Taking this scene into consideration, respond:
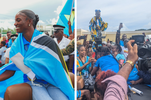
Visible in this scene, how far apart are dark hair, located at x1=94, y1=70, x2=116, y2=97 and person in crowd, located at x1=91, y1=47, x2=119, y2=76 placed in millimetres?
66

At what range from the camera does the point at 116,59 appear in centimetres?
221

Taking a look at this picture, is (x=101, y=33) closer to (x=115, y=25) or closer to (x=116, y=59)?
(x=115, y=25)

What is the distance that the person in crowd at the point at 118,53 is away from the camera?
2167 millimetres

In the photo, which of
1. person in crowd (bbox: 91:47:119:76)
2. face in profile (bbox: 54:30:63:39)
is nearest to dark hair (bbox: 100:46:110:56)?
person in crowd (bbox: 91:47:119:76)

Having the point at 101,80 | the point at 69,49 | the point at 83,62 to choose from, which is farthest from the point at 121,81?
the point at 69,49

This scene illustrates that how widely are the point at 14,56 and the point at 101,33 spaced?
1.35 m

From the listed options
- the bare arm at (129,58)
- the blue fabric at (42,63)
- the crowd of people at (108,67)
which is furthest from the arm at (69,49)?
the bare arm at (129,58)

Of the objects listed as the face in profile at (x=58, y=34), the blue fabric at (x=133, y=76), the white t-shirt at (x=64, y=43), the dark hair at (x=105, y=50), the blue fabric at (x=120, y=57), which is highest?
the face in profile at (x=58, y=34)

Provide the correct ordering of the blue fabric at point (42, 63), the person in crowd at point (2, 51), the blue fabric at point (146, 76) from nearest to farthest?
1. the blue fabric at point (42, 63)
2. the person in crowd at point (2, 51)
3. the blue fabric at point (146, 76)

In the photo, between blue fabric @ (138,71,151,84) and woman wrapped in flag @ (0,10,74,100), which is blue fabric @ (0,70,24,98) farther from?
blue fabric @ (138,71,151,84)

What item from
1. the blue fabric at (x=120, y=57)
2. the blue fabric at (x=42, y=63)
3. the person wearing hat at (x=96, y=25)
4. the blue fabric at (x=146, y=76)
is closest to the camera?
the blue fabric at (x=42, y=63)

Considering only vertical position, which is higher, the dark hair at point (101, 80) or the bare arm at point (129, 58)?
the bare arm at point (129, 58)

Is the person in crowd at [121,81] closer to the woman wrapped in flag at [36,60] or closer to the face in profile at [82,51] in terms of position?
the face in profile at [82,51]

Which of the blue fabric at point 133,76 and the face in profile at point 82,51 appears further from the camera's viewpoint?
the face in profile at point 82,51
